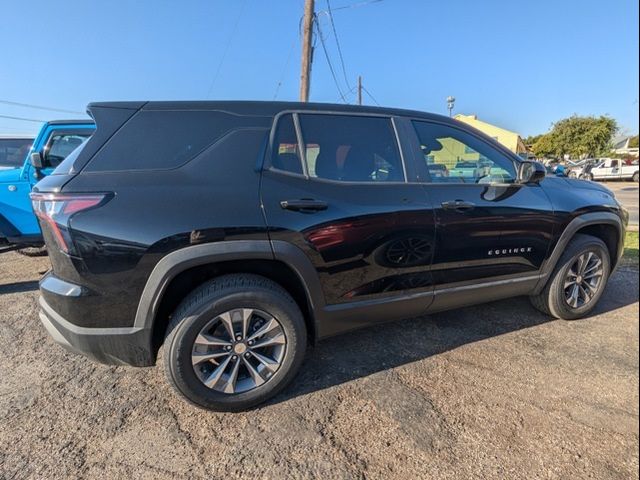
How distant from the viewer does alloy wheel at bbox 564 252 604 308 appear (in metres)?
3.25

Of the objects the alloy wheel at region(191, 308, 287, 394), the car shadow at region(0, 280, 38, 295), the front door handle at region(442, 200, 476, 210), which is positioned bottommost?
the car shadow at region(0, 280, 38, 295)

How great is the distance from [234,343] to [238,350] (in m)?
0.05

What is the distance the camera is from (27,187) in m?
4.53

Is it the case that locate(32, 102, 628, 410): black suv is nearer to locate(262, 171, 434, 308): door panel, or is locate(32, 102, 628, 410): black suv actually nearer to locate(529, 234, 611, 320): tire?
locate(262, 171, 434, 308): door panel

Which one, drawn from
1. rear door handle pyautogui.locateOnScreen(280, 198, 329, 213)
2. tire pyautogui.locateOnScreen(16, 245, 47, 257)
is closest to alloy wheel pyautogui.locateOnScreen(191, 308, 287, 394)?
rear door handle pyautogui.locateOnScreen(280, 198, 329, 213)

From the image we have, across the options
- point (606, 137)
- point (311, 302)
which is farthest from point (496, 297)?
point (606, 137)

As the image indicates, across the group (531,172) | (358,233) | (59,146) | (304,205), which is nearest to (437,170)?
(531,172)

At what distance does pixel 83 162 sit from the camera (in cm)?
192

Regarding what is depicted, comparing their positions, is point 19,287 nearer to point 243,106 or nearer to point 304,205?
point 243,106

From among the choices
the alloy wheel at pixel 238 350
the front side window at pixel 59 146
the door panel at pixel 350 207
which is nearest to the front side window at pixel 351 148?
the door panel at pixel 350 207

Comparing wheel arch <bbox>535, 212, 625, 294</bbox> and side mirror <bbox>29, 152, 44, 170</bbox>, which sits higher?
side mirror <bbox>29, 152, 44, 170</bbox>

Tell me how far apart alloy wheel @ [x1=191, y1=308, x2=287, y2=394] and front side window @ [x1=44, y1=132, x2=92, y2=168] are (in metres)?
4.15

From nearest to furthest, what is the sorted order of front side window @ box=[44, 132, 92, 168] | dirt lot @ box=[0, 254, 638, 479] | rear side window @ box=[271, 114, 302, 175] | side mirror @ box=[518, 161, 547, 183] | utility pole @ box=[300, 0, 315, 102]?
1. dirt lot @ box=[0, 254, 638, 479]
2. rear side window @ box=[271, 114, 302, 175]
3. side mirror @ box=[518, 161, 547, 183]
4. front side window @ box=[44, 132, 92, 168]
5. utility pole @ box=[300, 0, 315, 102]

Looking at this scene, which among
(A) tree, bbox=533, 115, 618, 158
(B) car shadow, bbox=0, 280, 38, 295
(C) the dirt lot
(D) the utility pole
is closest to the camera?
(C) the dirt lot
